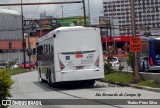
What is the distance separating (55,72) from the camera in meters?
23.9

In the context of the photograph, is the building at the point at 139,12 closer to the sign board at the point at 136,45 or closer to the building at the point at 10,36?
the building at the point at 10,36

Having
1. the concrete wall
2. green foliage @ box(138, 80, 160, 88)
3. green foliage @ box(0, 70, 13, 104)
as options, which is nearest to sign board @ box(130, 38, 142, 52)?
the concrete wall

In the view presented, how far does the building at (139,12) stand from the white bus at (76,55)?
64825 millimetres

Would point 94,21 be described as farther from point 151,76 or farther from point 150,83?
point 150,83

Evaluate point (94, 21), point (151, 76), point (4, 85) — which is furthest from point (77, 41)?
point (94, 21)

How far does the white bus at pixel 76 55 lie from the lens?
23.8 m

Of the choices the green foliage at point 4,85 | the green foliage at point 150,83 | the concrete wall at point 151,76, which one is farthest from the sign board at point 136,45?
the green foliage at point 4,85

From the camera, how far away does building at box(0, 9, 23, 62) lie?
10694 cm

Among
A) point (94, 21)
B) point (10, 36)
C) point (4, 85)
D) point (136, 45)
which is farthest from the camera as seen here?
point (94, 21)

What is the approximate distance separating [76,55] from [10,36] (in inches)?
3559

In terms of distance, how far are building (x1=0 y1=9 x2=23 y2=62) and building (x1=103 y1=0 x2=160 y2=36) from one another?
23406 millimetres

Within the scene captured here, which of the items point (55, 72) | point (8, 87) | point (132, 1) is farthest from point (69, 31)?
point (8, 87)

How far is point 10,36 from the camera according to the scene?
112688mm

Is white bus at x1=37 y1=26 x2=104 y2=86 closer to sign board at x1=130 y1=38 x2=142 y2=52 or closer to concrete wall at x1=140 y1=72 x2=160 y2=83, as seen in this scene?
sign board at x1=130 y1=38 x2=142 y2=52
